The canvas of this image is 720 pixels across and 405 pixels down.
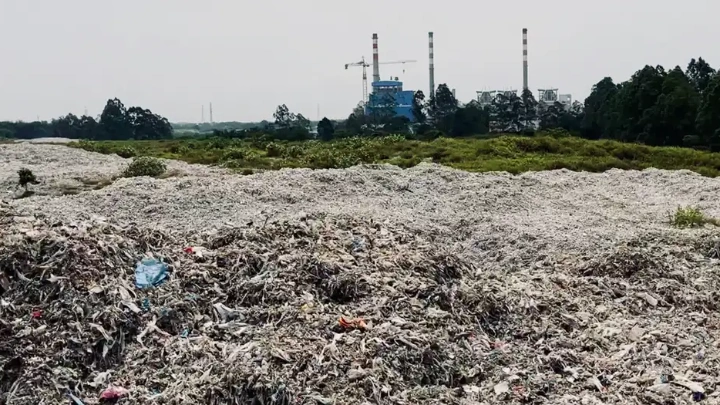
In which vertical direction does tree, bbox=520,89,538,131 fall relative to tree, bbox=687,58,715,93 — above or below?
below

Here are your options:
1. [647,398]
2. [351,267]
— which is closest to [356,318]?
[351,267]

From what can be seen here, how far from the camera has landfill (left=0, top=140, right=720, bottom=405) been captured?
16.7ft

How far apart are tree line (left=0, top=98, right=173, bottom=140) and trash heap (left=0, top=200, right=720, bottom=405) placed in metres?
56.3

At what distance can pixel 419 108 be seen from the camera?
201 feet

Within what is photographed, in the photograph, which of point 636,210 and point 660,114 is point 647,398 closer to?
point 636,210

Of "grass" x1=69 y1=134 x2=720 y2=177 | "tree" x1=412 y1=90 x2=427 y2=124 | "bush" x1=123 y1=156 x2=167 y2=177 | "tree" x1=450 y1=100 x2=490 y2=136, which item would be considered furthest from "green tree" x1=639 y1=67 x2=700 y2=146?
"tree" x1=412 y1=90 x2=427 y2=124

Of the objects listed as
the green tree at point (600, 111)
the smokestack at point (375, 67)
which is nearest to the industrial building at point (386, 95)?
the smokestack at point (375, 67)

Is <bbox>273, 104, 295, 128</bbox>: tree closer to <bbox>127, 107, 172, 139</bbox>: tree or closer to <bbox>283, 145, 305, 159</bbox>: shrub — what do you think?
<bbox>127, 107, 172, 139</bbox>: tree

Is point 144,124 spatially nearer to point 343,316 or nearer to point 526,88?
point 526,88

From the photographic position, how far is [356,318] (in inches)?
234

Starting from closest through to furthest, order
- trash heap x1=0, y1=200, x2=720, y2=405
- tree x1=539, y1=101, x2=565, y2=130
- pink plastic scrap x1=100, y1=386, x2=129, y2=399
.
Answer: pink plastic scrap x1=100, y1=386, x2=129, y2=399 < trash heap x1=0, y1=200, x2=720, y2=405 < tree x1=539, y1=101, x2=565, y2=130

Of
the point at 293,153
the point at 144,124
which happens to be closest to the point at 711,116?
the point at 293,153

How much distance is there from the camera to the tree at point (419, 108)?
60250 millimetres

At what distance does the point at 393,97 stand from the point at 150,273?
6333cm
